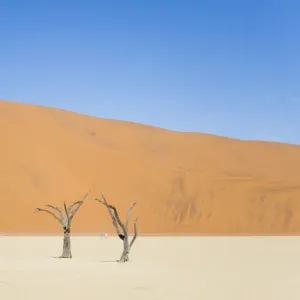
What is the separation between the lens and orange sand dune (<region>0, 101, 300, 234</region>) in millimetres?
60531

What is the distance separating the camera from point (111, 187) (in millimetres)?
67250

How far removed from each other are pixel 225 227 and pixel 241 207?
5751 mm

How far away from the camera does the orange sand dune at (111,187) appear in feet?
199
